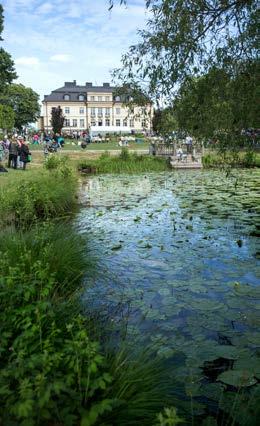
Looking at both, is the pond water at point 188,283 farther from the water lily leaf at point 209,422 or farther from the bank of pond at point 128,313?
the water lily leaf at point 209,422

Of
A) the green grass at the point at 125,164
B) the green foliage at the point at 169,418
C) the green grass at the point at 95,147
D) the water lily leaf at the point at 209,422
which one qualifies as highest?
the green foliage at the point at 169,418

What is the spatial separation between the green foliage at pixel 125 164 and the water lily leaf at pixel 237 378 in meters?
22.1

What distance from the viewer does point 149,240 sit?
930 centimetres

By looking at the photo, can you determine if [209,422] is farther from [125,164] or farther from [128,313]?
[125,164]

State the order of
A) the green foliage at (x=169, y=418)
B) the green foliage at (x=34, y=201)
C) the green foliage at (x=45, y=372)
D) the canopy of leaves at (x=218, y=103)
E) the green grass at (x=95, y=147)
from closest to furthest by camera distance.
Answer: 1. the green foliage at (x=169, y=418)
2. the green foliage at (x=45, y=372)
3. the canopy of leaves at (x=218, y=103)
4. the green foliage at (x=34, y=201)
5. the green grass at (x=95, y=147)

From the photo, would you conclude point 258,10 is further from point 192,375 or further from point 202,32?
point 192,375

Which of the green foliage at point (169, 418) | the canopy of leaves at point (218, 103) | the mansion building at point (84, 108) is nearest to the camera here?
the green foliage at point (169, 418)

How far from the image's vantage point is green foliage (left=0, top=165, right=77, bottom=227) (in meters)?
10.2

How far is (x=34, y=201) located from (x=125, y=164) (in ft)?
51.1

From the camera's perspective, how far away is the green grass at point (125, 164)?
2614 cm

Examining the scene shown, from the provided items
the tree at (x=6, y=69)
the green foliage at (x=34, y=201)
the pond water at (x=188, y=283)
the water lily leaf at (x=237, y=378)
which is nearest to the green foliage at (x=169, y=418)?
the pond water at (x=188, y=283)

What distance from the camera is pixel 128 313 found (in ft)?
17.1

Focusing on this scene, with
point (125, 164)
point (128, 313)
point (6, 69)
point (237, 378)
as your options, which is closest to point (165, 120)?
point (128, 313)

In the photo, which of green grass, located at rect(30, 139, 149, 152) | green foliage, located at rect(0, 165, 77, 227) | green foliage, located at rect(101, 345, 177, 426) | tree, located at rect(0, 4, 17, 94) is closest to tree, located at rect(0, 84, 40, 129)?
tree, located at rect(0, 4, 17, 94)
